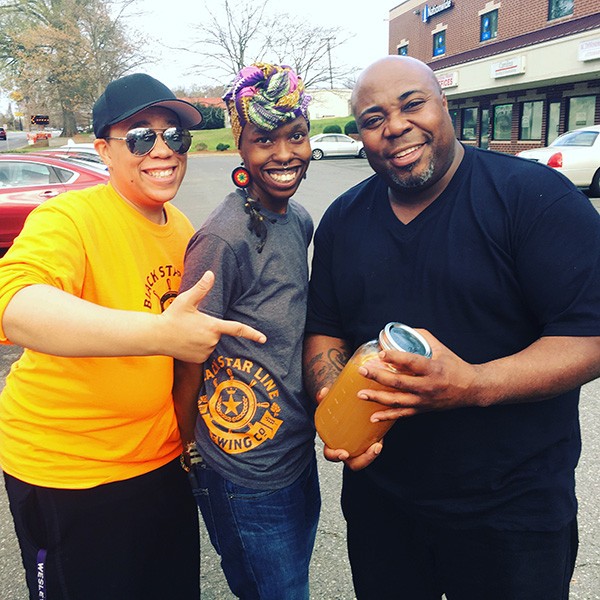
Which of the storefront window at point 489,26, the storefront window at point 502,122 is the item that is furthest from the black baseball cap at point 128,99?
the storefront window at point 489,26

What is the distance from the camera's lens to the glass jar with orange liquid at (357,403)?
1.37 metres

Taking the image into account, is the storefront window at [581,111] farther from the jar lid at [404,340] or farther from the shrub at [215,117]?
the shrub at [215,117]

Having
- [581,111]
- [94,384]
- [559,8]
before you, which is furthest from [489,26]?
[94,384]

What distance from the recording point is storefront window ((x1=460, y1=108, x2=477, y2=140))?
1077 inches

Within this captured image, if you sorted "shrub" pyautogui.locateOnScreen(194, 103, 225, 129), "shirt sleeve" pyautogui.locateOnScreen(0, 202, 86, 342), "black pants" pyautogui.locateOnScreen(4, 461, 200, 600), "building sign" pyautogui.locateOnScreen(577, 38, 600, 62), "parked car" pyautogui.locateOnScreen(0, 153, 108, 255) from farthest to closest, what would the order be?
1. "shrub" pyautogui.locateOnScreen(194, 103, 225, 129)
2. "building sign" pyautogui.locateOnScreen(577, 38, 600, 62)
3. "parked car" pyautogui.locateOnScreen(0, 153, 108, 255)
4. "black pants" pyautogui.locateOnScreen(4, 461, 200, 600)
5. "shirt sleeve" pyautogui.locateOnScreen(0, 202, 86, 342)

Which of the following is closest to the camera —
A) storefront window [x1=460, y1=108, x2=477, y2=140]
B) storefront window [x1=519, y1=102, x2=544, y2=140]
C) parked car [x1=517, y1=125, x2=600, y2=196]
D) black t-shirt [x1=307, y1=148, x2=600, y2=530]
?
black t-shirt [x1=307, y1=148, x2=600, y2=530]

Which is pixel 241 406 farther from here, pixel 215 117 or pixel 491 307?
pixel 215 117

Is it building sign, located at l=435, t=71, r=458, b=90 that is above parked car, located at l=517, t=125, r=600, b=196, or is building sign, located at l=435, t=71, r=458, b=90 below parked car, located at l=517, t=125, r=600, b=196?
above

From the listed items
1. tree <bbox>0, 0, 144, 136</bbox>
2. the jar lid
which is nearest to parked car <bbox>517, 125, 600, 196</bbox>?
the jar lid

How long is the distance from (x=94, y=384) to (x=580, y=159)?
12.6 metres

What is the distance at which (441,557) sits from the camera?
172 cm

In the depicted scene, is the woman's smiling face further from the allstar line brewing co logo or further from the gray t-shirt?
the allstar line brewing co logo

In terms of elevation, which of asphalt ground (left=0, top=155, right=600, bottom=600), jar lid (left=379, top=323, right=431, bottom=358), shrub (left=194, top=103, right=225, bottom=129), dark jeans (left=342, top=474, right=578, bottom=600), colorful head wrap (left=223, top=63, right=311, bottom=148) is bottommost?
asphalt ground (left=0, top=155, right=600, bottom=600)

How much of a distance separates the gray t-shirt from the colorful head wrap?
0.27 meters
